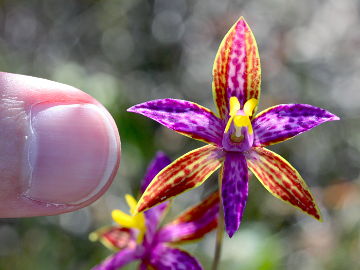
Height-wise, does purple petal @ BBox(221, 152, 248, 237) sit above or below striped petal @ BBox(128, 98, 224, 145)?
below

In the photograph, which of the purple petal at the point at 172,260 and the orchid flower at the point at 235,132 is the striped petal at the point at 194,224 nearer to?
the purple petal at the point at 172,260

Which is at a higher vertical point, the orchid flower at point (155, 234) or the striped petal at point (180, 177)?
the striped petal at point (180, 177)

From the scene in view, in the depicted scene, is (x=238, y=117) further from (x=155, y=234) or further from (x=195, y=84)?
(x=195, y=84)

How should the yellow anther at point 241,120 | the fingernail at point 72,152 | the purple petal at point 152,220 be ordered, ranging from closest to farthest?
1. the yellow anther at point 241,120
2. the fingernail at point 72,152
3. the purple petal at point 152,220

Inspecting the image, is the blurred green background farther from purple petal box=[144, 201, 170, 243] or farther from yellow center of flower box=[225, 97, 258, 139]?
yellow center of flower box=[225, 97, 258, 139]

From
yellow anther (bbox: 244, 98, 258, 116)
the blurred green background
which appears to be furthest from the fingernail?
the blurred green background

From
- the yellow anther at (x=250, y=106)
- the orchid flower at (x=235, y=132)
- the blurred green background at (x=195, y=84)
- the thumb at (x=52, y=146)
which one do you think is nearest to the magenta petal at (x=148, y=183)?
the thumb at (x=52, y=146)

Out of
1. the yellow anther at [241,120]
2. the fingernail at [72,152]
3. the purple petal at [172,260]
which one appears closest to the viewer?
the yellow anther at [241,120]
